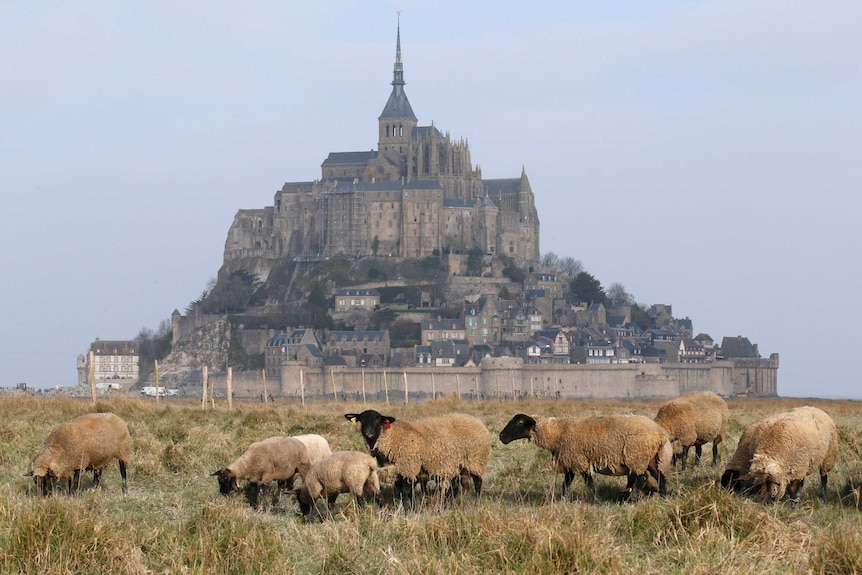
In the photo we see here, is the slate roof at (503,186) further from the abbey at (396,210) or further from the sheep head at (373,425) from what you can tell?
the sheep head at (373,425)

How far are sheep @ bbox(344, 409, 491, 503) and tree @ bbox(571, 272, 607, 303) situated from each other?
116 meters

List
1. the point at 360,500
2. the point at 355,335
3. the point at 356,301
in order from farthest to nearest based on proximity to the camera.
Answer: the point at 356,301
the point at 355,335
the point at 360,500

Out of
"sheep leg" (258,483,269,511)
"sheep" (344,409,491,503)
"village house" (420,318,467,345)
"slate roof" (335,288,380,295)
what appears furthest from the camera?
"slate roof" (335,288,380,295)

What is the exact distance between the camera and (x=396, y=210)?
127875mm

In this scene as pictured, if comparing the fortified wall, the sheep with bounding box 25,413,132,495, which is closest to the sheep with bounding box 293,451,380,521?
the sheep with bounding box 25,413,132,495

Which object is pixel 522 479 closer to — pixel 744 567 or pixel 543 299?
pixel 744 567

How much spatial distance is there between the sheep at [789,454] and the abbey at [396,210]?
115 m

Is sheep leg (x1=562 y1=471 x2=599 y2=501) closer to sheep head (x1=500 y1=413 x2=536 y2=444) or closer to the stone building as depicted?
sheep head (x1=500 y1=413 x2=536 y2=444)

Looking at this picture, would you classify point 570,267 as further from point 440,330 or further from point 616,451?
point 616,451

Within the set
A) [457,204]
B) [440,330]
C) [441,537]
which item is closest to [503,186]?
[457,204]

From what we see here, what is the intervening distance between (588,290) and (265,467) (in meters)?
117

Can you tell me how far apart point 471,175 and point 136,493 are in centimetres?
12277

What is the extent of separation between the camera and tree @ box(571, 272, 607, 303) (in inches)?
5039

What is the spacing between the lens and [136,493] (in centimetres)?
1259
